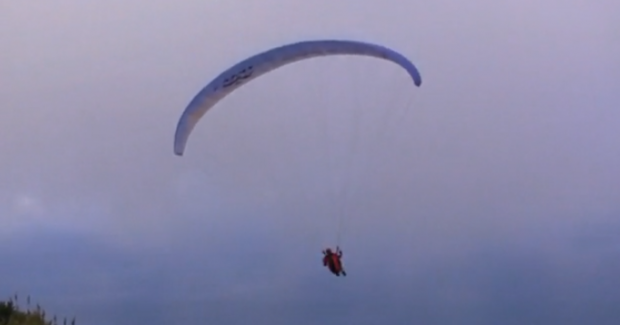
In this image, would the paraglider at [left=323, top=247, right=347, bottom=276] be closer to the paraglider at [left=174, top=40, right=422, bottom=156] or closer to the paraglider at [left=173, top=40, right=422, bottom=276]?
the paraglider at [left=173, top=40, right=422, bottom=276]

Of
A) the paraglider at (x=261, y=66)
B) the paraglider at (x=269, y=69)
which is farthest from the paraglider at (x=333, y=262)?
the paraglider at (x=261, y=66)

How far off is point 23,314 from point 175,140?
737 centimetres

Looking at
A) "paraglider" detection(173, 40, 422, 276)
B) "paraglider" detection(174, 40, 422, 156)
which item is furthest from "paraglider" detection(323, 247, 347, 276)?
"paraglider" detection(174, 40, 422, 156)

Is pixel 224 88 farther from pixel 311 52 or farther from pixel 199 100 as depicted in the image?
pixel 311 52

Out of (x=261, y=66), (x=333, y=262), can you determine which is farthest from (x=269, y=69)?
(x=333, y=262)

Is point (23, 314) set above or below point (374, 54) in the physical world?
below

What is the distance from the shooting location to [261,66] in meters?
23.4

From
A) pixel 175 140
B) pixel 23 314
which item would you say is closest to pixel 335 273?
pixel 175 140

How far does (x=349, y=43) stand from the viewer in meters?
24.0

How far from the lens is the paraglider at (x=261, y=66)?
76.7 feet

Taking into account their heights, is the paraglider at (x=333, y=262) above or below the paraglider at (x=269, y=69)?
below

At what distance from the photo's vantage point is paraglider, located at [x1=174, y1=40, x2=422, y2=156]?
23.4 metres

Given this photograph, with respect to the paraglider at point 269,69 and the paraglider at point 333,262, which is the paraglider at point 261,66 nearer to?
the paraglider at point 269,69

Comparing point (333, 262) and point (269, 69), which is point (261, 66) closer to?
point (269, 69)
